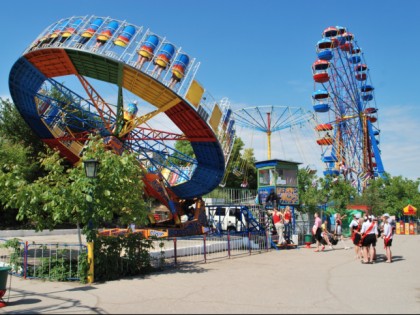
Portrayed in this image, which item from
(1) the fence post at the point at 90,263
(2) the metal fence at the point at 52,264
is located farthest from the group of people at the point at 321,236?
(1) the fence post at the point at 90,263

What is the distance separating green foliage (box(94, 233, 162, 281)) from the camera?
1103 centimetres

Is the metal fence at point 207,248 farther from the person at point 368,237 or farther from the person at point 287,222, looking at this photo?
the person at point 368,237

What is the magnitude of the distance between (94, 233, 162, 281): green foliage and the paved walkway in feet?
1.69

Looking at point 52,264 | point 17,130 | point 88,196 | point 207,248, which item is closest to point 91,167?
point 88,196

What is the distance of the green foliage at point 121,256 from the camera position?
36.2 feet

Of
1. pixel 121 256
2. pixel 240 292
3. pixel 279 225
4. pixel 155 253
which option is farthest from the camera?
pixel 279 225

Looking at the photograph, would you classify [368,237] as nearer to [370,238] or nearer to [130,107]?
[370,238]

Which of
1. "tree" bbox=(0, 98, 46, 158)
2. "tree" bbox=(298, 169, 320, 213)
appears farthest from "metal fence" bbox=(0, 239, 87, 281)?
"tree" bbox=(0, 98, 46, 158)

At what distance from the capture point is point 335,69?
46.0 m

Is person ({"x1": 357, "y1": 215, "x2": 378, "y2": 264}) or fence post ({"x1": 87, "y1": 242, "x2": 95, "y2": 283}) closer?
fence post ({"x1": 87, "y1": 242, "x2": 95, "y2": 283})

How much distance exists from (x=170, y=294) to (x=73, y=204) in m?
3.57

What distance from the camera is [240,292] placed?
9414mm

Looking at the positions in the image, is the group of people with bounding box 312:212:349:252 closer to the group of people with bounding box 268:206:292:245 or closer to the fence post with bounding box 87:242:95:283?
the group of people with bounding box 268:206:292:245

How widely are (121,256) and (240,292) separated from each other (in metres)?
4.06
